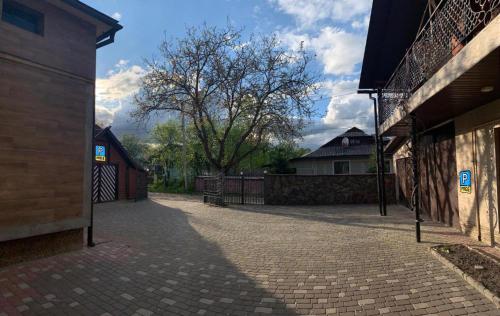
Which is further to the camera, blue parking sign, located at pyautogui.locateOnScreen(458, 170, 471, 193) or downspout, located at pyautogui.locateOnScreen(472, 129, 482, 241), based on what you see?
blue parking sign, located at pyautogui.locateOnScreen(458, 170, 471, 193)

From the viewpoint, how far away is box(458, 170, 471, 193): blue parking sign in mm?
6582

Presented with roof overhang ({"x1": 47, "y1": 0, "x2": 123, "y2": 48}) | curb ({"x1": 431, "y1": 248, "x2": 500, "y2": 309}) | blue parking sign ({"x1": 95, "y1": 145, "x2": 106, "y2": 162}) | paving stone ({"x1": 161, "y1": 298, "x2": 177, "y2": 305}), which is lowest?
paving stone ({"x1": 161, "y1": 298, "x2": 177, "y2": 305})

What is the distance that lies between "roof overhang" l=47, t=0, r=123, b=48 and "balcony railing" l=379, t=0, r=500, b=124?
254 inches

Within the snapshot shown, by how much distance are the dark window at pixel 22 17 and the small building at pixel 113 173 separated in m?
10.4

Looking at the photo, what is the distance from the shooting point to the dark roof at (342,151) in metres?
27.1

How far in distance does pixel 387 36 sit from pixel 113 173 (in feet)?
48.8

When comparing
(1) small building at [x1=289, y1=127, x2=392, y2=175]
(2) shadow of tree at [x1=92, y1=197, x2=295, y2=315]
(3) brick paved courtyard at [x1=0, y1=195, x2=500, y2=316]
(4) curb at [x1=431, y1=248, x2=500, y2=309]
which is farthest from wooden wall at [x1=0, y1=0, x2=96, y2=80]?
(1) small building at [x1=289, y1=127, x2=392, y2=175]

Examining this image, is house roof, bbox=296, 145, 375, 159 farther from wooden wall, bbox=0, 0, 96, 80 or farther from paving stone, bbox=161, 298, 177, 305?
paving stone, bbox=161, 298, 177, 305

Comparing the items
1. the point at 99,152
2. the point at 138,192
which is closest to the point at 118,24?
the point at 99,152

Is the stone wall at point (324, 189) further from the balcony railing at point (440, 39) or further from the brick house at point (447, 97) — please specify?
the balcony railing at point (440, 39)

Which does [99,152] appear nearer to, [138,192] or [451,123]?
[138,192]

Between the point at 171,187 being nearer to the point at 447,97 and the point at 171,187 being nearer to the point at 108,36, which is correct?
the point at 108,36

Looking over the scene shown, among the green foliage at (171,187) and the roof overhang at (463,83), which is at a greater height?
the roof overhang at (463,83)

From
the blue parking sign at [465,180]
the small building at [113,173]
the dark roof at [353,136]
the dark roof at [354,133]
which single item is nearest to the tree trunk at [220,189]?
the small building at [113,173]
